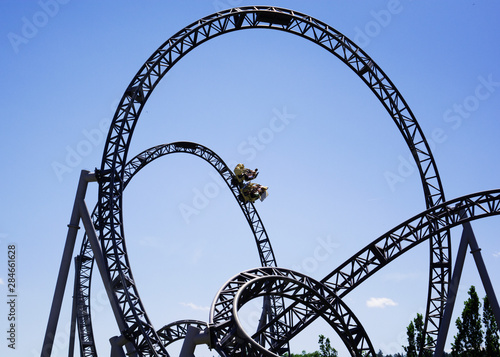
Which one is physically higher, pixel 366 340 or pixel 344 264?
pixel 344 264

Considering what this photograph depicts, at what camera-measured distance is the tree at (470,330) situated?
29.7 m

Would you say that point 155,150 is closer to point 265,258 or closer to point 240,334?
point 265,258

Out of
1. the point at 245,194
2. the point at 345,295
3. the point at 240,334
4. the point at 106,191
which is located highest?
the point at 245,194

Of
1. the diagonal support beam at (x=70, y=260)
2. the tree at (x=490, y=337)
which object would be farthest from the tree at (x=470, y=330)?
the diagonal support beam at (x=70, y=260)

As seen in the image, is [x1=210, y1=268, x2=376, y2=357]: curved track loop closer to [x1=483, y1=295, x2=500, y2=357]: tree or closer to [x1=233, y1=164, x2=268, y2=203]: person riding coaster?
[x1=233, y1=164, x2=268, y2=203]: person riding coaster

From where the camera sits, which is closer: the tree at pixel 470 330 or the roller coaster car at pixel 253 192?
the roller coaster car at pixel 253 192

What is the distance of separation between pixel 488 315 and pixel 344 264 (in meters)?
17.4

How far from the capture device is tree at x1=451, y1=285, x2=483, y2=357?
29.7m

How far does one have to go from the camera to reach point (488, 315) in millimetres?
30062

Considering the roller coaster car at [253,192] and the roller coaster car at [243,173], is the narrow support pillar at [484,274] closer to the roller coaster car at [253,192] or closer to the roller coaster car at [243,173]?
the roller coaster car at [253,192]

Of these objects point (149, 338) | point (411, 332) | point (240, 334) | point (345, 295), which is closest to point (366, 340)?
point (345, 295)

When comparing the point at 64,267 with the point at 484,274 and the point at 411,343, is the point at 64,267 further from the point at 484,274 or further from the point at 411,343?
the point at 411,343

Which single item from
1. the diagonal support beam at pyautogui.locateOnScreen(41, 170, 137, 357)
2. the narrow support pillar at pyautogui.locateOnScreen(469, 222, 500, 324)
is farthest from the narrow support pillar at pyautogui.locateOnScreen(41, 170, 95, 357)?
the narrow support pillar at pyautogui.locateOnScreen(469, 222, 500, 324)

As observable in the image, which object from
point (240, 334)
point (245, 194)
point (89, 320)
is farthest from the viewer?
point (245, 194)
